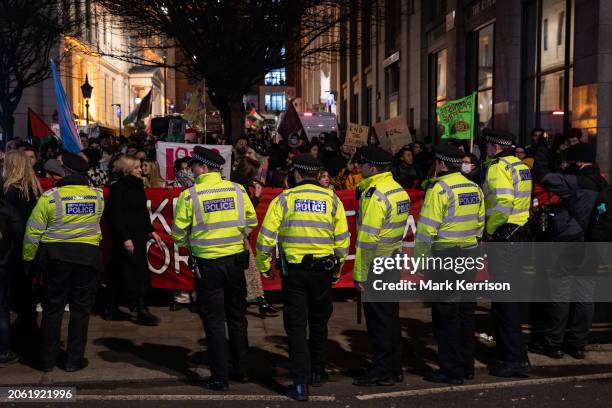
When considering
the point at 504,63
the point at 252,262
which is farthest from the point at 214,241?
the point at 504,63

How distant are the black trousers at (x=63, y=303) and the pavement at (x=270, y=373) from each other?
0.19 m

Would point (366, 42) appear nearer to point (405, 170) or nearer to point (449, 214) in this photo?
point (405, 170)

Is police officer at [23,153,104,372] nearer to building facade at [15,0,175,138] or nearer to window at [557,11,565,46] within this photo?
window at [557,11,565,46]

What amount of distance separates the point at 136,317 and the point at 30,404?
3000 mm

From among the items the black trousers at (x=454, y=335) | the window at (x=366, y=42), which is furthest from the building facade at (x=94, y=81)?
the black trousers at (x=454, y=335)

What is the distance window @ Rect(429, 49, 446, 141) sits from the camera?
2339cm

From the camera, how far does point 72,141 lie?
11.4m

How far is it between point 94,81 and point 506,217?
185 ft

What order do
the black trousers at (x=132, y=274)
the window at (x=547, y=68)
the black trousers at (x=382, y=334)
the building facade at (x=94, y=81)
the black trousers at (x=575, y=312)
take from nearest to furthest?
1. the black trousers at (x=382, y=334)
2. the black trousers at (x=575, y=312)
3. the black trousers at (x=132, y=274)
4. the window at (x=547, y=68)
5. the building facade at (x=94, y=81)

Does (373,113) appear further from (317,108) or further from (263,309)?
(263,309)

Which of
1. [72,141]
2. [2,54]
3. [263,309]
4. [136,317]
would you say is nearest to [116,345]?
[136,317]

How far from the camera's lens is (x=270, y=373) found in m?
6.54

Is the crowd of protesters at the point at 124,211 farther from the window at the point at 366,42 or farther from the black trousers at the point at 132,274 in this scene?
the window at the point at 366,42

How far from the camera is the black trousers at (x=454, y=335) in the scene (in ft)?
20.1
